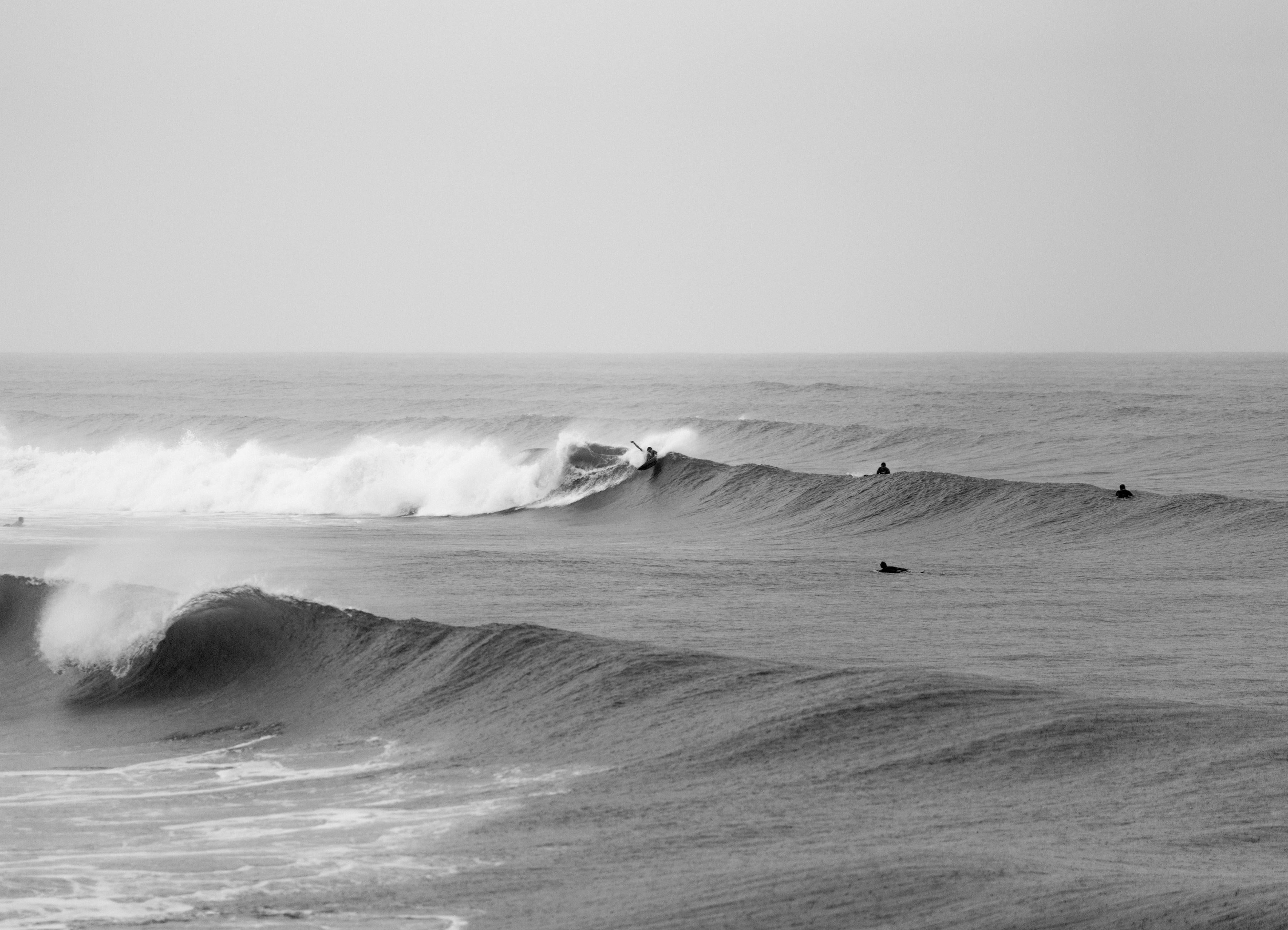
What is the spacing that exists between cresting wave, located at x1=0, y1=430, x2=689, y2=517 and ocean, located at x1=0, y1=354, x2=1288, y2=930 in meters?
0.37

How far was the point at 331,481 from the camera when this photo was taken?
3838 cm

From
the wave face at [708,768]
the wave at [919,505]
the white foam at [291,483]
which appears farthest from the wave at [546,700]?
the white foam at [291,483]

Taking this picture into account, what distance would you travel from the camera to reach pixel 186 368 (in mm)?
151875

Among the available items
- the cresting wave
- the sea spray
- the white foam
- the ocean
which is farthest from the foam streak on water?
the white foam

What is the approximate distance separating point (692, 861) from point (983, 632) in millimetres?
8742

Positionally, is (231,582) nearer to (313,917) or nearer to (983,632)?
(983,632)

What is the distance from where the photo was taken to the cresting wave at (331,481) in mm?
37312

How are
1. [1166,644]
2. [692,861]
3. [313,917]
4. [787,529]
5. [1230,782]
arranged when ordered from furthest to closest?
1. [787,529]
2. [1166,644]
3. [1230,782]
4. [692,861]
5. [313,917]

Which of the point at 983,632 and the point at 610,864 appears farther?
the point at 983,632

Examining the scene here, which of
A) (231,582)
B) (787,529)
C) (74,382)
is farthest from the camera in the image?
(74,382)

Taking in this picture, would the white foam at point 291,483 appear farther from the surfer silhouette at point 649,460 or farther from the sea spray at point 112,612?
the sea spray at point 112,612

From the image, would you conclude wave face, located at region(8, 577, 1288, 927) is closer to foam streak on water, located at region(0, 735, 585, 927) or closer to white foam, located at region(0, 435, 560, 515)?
foam streak on water, located at region(0, 735, 585, 927)

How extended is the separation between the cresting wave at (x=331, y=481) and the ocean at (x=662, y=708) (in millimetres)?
366

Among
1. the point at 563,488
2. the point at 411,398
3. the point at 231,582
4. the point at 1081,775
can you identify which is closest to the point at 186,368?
the point at 411,398
